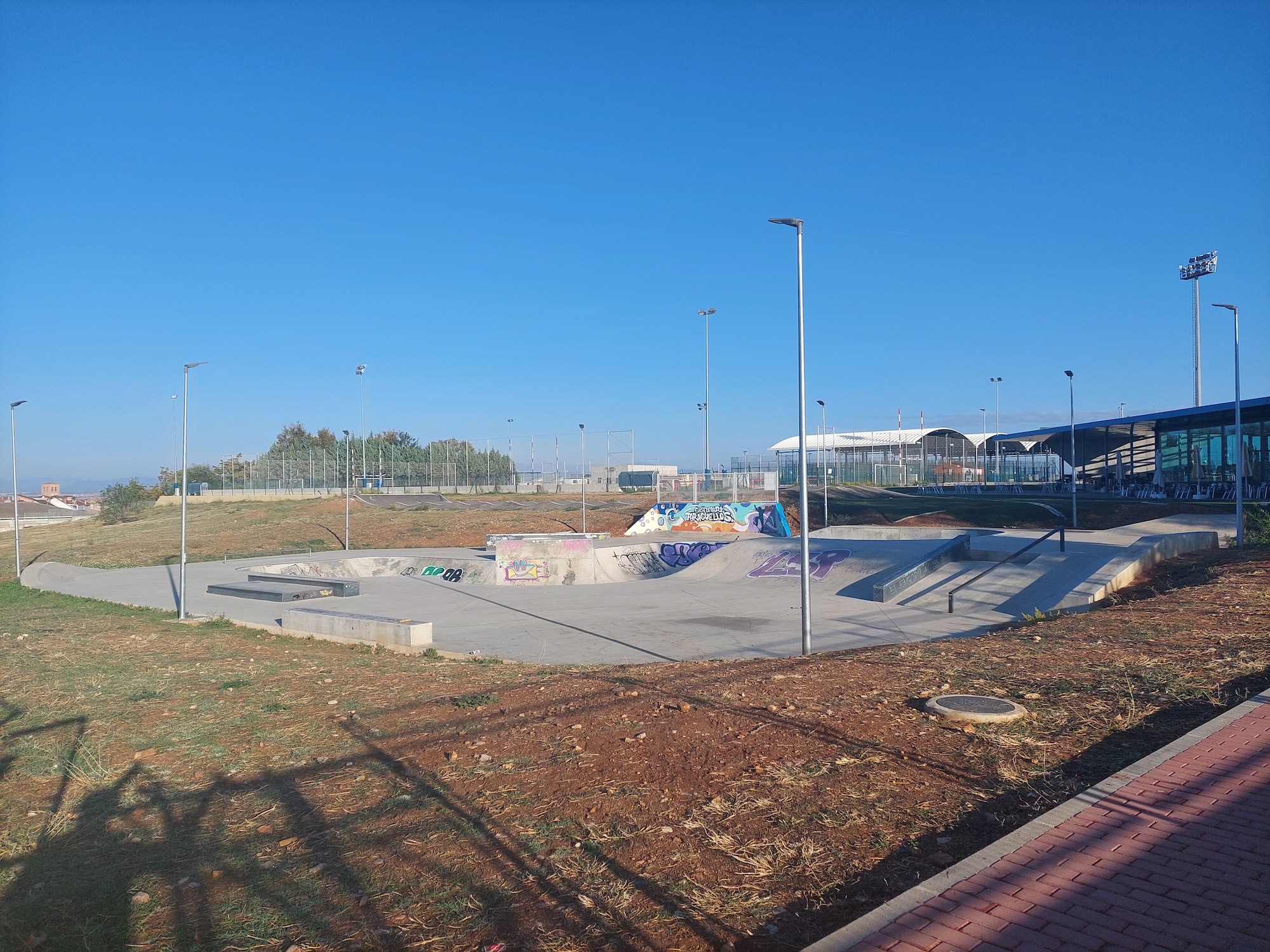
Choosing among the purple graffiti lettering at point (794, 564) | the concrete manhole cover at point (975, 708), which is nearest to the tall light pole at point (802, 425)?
the concrete manhole cover at point (975, 708)

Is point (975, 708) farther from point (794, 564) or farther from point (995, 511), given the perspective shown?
point (995, 511)

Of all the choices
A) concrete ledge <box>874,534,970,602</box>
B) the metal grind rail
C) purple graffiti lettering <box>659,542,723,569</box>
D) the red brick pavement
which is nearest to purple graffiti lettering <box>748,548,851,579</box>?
concrete ledge <box>874,534,970,602</box>

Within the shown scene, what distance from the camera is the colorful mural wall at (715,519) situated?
4272 cm

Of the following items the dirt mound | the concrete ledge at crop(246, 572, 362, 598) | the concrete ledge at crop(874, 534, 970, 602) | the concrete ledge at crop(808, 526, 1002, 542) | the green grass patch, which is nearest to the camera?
the green grass patch

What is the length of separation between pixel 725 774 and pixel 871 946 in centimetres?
260

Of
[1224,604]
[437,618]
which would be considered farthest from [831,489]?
[1224,604]

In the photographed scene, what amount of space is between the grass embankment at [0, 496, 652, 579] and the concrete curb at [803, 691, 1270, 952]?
39.3 meters

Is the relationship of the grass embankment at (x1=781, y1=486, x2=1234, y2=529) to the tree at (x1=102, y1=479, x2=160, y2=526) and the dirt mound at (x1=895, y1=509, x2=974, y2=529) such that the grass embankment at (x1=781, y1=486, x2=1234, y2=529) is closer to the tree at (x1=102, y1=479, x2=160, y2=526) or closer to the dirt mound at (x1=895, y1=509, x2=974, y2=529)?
the dirt mound at (x1=895, y1=509, x2=974, y2=529)

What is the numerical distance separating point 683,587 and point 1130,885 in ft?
73.2

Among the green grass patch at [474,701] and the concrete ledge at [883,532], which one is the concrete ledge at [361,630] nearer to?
the green grass patch at [474,701]

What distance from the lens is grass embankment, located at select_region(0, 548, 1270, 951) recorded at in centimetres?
446

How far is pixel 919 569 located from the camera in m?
22.8

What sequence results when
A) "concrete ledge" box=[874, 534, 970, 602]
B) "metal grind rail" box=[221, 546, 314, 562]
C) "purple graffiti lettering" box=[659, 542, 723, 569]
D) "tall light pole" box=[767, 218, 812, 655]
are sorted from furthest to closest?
"metal grind rail" box=[221, 546, 314, 562], "purple graffiti lettering" box=[659, 542, 723, 569], "concrete ledge" box=[874, 534, 970, 602], "tall light pole" box=[767, 218, 812, 655]

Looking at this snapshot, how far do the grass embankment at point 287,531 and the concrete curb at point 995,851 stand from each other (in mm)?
39340
